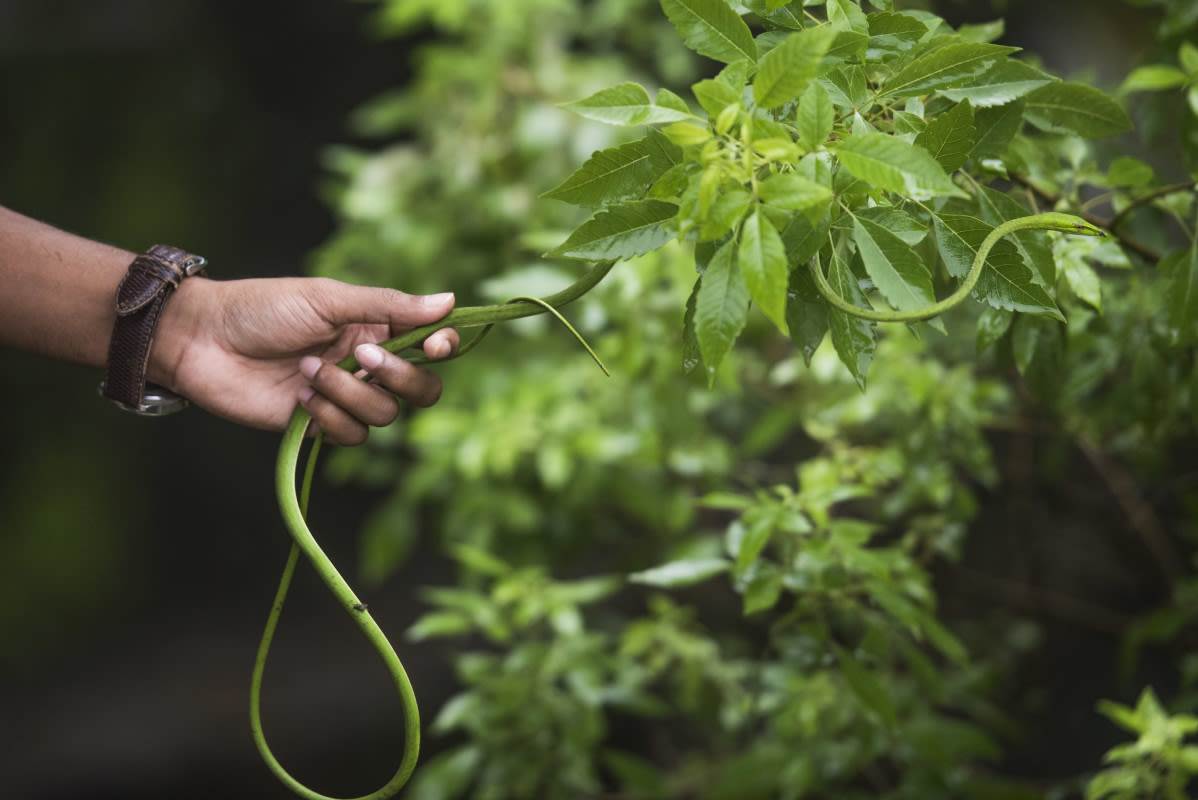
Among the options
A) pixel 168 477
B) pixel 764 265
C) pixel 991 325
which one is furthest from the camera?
pixel 168 477

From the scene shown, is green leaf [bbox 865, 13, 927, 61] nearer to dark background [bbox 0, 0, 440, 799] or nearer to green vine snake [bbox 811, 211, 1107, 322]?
green vine snake [bbox 811, 211, 1107, 322]

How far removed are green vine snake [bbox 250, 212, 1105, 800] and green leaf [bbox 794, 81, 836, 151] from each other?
98mm

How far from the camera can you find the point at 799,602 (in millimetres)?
919

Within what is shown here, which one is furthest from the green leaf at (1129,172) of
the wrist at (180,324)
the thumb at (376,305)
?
the wrist at (180,324)

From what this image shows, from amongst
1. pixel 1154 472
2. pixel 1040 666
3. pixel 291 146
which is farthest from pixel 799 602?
pixel 291 146

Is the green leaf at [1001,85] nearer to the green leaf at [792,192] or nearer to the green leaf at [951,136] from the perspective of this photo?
the green leaf at [951,136]

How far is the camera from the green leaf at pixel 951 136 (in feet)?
1.88

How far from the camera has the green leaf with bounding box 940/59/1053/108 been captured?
0.61m

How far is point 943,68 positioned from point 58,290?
2.91 feet

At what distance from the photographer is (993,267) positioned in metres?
0.60

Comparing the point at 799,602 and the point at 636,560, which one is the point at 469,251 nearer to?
the point at 636,560

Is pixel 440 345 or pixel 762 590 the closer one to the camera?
pixel 440 345

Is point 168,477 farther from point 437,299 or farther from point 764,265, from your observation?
point 764,265

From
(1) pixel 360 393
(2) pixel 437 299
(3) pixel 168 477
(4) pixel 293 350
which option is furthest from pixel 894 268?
(3) pixel 168 477
